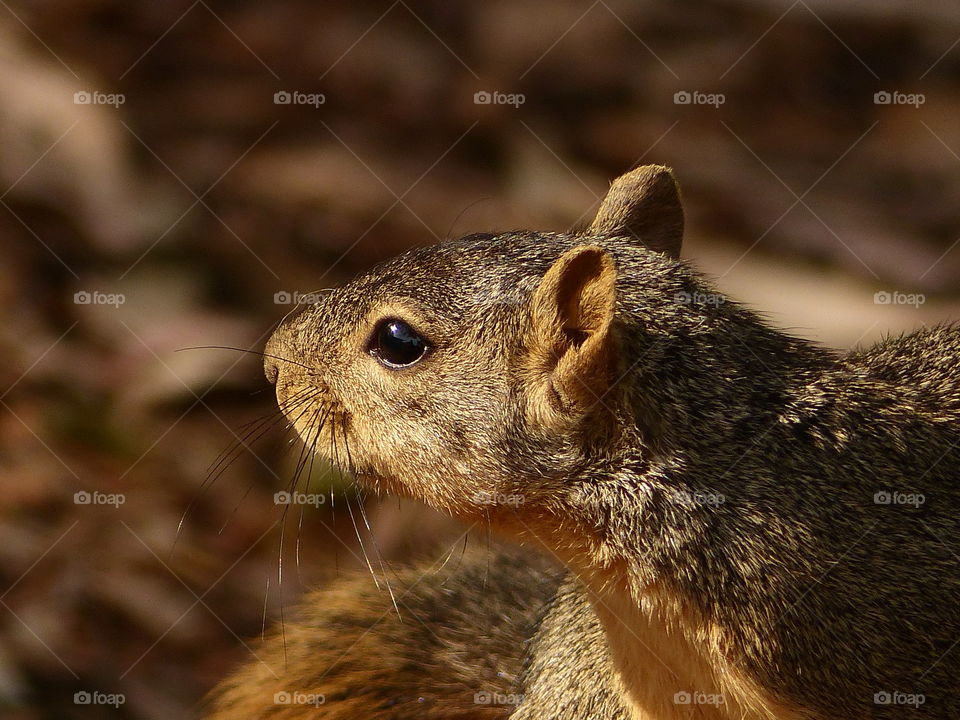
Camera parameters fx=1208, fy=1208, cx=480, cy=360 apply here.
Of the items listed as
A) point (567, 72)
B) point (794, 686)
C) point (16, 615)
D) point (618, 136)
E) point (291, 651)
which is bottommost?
point (794, 686)

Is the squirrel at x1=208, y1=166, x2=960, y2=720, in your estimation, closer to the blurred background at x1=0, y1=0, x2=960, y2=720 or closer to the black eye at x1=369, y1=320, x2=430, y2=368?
the black eye at x1=369, y1=320, x2=430, y2=368

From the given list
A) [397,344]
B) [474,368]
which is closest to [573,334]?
[474,368]

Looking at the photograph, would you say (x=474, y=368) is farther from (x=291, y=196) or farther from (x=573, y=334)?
(x=291, y=196)

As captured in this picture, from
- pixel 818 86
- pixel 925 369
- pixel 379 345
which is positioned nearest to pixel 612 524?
pixel 379 345

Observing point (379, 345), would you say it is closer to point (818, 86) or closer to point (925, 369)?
point (925, 369)

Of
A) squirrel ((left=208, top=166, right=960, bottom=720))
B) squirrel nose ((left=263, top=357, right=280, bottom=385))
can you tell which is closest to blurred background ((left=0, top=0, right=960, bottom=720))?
squirrel nose ((left=263, top=357, right=280, bottom=385))

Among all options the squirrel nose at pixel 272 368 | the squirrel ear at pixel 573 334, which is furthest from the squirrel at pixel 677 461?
the squirrel nose at pixel 272 368

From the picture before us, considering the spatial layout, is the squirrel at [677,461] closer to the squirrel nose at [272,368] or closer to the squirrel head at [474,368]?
the squirrel head at [474,368]
